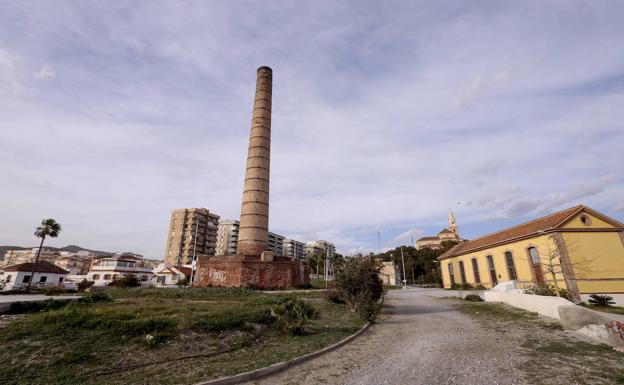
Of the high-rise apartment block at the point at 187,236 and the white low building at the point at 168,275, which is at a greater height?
the high-rise apartment block at the point at 187,236

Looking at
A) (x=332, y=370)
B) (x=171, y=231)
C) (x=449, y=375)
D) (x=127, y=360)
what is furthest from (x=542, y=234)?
(x=171, y=231)

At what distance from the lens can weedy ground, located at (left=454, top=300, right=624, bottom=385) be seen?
647cm

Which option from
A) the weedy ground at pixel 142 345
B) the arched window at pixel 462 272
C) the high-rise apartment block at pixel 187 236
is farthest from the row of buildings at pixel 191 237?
the weedy ground at pixel 142 345

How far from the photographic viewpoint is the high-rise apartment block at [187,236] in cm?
8112

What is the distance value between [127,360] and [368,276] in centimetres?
1130

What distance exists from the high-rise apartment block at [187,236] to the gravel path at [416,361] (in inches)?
2983

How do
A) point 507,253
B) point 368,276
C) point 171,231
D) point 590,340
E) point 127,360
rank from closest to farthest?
point 127,360 → point 590,340 → point 368,276 → point 507,253 → point 171,231

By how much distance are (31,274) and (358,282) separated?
43821 millimetres

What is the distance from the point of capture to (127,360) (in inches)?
280

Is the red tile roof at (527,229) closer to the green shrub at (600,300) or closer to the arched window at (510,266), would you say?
the arched window at (510,266)

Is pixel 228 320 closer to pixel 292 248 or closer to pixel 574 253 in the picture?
pixel 574 253

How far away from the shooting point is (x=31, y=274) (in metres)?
37.9

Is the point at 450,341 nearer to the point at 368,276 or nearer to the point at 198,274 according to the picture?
the point at 368,276

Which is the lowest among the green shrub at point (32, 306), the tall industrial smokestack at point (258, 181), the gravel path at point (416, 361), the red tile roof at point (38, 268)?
the gravel path at point (416, 361)
